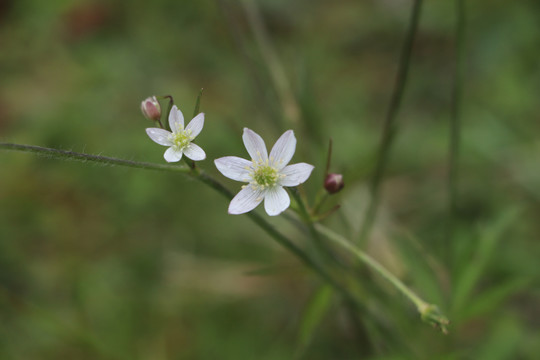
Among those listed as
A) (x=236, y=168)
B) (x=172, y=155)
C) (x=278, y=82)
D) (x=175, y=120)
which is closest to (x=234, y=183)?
(x=278, y=82)

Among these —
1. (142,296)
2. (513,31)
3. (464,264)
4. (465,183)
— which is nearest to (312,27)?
(513,31)

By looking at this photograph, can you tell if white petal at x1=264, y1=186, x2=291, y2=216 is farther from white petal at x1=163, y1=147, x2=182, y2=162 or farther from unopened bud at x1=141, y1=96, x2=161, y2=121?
unopened bud at x1=141, y1=96, x2=161, y2=121

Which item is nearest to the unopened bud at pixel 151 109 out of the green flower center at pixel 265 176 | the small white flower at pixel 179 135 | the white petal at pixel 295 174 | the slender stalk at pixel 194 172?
the small white flower at pixel 179 135

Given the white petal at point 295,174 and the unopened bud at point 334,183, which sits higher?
the white petal at point 295,174

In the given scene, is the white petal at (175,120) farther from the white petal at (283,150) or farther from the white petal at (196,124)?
the white petal at (283,150)

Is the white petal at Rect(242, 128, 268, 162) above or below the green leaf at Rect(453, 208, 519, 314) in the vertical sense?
above

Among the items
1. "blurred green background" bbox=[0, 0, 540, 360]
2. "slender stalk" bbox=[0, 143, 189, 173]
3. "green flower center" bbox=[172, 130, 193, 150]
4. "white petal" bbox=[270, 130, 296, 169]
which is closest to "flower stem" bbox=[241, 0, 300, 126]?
"blurred green background" bbox=[0, 0, 540, 360]
